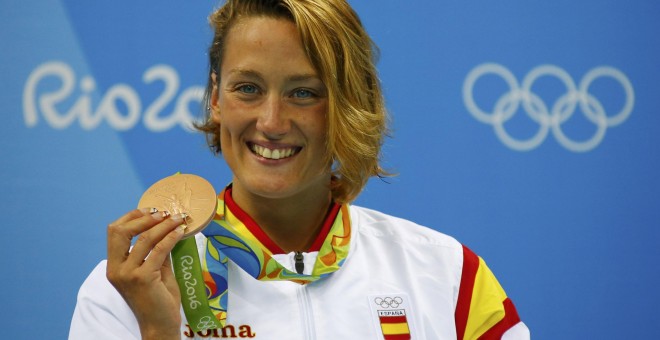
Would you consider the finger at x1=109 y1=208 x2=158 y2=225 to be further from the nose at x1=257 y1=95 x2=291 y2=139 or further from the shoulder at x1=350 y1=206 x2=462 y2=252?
the shoulder at x1=350 y1=206 x2=462 y2=252

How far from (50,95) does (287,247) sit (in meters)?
1.15

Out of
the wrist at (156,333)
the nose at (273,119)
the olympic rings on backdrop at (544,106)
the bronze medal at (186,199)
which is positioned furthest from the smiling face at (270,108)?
the olympic rings on backdrop at (544,106)

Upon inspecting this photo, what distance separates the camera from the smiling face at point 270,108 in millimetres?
1649

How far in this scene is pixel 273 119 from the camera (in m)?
1.64

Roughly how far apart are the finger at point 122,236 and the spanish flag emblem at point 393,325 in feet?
1.62

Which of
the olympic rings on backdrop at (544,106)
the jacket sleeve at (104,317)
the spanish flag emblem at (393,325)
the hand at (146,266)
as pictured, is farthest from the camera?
the olympic rings on backdrop at (544,106)

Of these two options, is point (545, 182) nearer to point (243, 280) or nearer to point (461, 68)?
point (461, 68)

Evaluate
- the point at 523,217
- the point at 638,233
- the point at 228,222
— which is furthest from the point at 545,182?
the point at 228,222

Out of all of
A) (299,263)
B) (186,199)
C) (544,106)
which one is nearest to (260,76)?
(186,199)

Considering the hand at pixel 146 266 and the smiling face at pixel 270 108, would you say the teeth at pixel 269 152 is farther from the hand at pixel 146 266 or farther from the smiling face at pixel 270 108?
the hand at pixel 146 266

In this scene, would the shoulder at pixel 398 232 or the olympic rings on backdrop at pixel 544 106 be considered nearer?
the shoulder at pixel 398 232

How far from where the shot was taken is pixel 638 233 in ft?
9.23

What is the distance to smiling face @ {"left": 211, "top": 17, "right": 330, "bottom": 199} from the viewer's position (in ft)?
5.41

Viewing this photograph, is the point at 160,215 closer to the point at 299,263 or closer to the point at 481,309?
the point at 299,263
